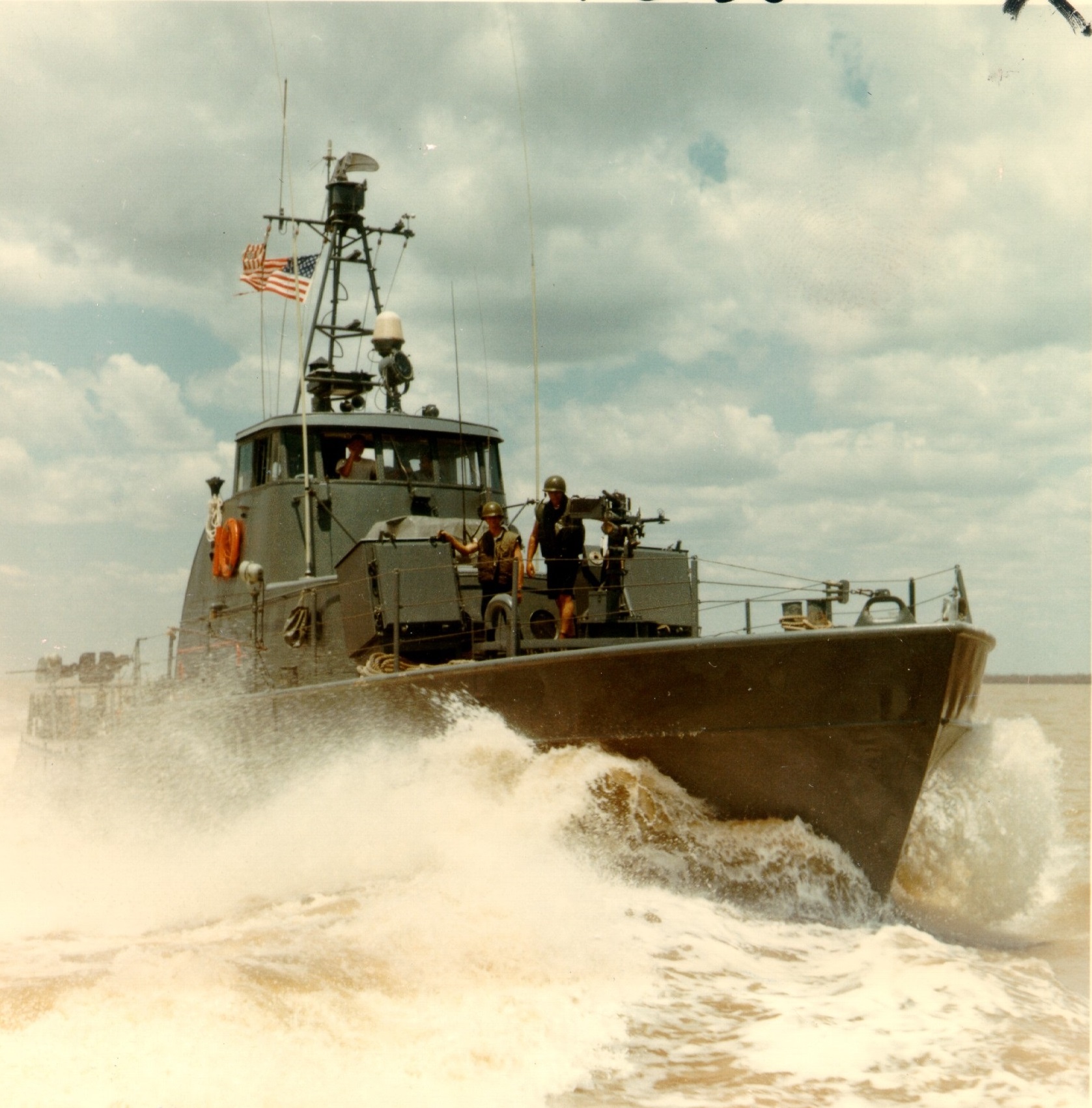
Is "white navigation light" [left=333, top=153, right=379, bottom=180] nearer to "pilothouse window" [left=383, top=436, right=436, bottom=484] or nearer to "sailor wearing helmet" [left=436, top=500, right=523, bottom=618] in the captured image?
"pilothouse window" [left=383, top=436, right=436, bottom=484]

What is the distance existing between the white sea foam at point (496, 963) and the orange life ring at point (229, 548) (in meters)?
2.95

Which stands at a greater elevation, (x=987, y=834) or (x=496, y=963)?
(x=987, y=834)

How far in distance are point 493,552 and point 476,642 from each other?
0.71 m

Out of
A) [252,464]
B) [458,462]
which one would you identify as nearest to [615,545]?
[458,462]

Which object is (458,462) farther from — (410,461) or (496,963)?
(496,963)

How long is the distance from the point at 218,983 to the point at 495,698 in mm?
2826

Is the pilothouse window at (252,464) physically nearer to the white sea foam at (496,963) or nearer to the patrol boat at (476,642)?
the patrol boat at (476,642)

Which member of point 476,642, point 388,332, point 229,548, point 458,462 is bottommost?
point 476,642

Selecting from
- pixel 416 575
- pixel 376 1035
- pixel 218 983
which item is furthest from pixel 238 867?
pixel 376 1035

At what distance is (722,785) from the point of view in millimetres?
6977

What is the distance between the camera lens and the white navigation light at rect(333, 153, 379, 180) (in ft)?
43.2

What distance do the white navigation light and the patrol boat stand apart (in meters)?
0.02

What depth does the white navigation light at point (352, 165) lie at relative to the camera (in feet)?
43.2

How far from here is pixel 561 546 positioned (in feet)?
27.1
